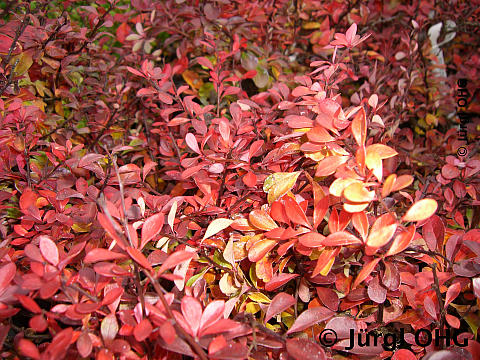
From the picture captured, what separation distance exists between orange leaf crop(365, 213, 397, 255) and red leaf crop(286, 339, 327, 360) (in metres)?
0.17

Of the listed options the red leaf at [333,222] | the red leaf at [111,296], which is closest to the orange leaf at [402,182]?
the red leaf at [333,222]

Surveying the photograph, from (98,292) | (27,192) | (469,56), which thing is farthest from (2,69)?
(469,56)

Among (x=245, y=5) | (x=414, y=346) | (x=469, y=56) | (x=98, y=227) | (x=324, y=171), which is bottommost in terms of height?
(x=414, y=346)

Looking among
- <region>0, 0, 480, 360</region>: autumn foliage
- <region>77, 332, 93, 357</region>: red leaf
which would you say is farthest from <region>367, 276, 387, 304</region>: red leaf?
<region>77, 332, 93, 357</region>: red leaf

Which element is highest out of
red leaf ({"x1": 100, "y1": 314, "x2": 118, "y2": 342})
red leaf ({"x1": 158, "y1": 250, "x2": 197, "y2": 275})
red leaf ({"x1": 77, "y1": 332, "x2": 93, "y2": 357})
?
red leaf ({"x1": 158, "y1": 250, "x2": 197, "y2": 275})

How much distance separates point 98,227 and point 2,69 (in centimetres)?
52

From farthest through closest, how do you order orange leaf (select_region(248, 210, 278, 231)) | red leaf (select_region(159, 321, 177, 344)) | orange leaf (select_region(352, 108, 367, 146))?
orange leaf (select_region(248, 210, 278, 231)) < orange leaf (select_region(352, 108, 367, 146)) < red leaf (select_region(159, 321, 177, 344))

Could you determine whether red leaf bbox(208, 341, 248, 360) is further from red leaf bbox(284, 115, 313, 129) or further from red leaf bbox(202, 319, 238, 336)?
red leaf bbox(284, 115, 313, 129)

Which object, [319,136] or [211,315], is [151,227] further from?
[319,136]

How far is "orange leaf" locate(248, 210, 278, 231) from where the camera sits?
0.67m

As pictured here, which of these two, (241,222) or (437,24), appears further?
(437,24)

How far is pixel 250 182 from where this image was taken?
0.72 metres

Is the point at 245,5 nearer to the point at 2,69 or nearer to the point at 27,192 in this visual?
the point at 2,69

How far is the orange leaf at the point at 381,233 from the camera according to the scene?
1.68 ft
